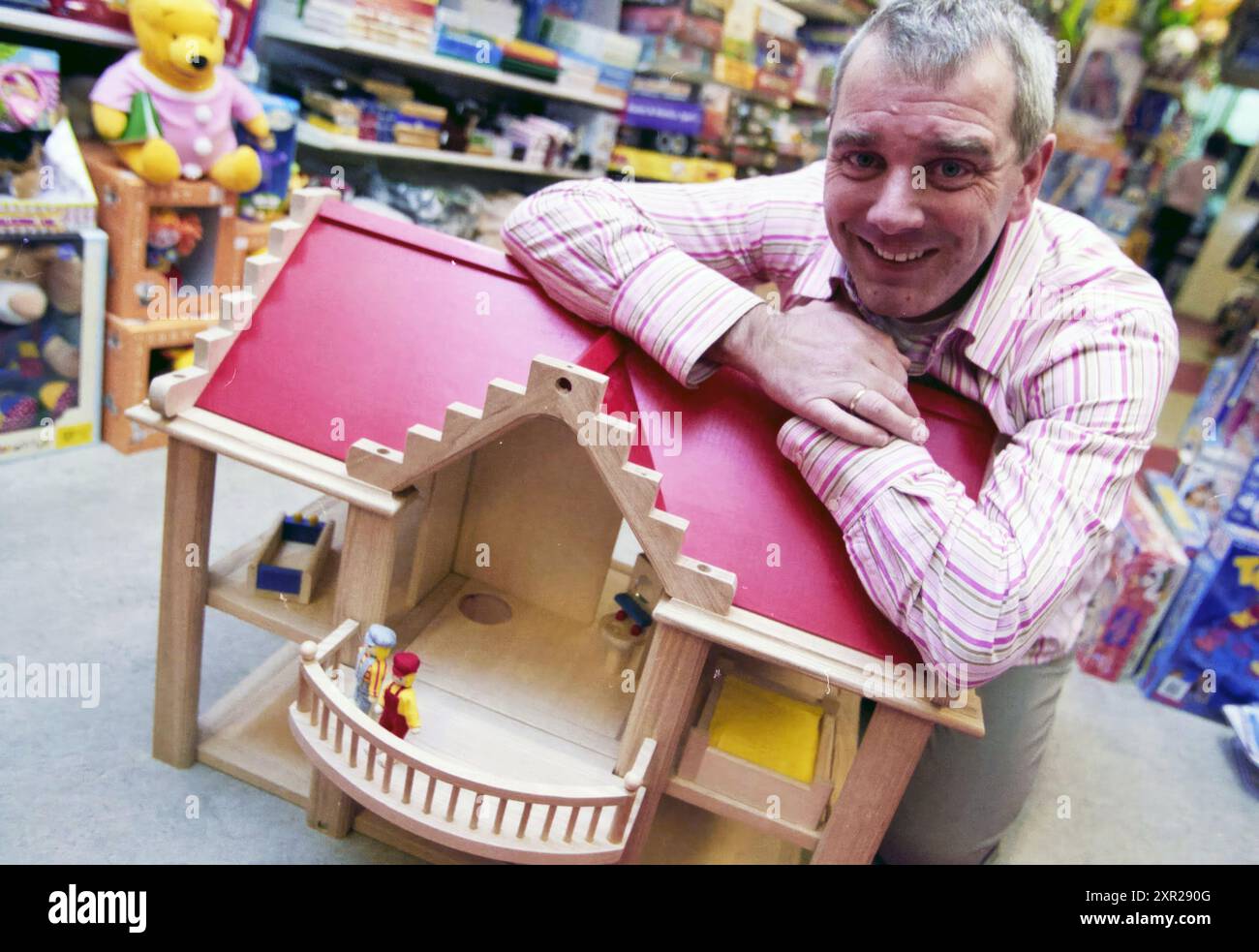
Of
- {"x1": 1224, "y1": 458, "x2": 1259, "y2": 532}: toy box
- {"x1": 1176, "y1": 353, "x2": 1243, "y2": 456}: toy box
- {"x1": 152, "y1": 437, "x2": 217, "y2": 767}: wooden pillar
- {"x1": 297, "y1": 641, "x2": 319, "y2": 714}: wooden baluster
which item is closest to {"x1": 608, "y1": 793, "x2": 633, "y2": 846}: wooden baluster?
{"x1": 297, "y1": 641, "x2": 319, "y2": 714}: wooden baluster

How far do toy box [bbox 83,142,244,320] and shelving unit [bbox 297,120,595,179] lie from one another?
0.42m

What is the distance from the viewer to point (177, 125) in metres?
1.87

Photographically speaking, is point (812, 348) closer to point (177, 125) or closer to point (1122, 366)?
point (1122, 366)

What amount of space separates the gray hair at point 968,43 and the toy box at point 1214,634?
1424 millimetres

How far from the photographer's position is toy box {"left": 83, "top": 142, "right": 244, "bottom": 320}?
187 cm

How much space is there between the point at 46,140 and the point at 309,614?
4.42 feet

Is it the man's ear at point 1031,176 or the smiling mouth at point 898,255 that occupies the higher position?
the man's ear at point 1031,176

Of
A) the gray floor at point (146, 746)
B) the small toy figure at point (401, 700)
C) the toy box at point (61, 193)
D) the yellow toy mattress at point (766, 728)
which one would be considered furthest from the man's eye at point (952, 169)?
the toy box at point (61, 193)

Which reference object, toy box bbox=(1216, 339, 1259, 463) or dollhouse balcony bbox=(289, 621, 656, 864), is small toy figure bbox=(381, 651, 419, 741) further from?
toy box bbox=(1216, 339, 1259, 463)

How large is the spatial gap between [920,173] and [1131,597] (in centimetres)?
157

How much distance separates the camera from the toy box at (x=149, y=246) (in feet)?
6.15

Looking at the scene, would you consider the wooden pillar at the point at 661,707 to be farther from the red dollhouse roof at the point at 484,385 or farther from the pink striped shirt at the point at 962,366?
the pink striped shirt at the point at 962,366

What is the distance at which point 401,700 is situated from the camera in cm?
98

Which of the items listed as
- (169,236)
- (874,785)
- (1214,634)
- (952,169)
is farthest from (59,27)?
(1214,634)
